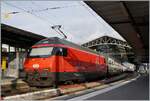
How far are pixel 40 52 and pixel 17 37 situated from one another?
413 inches

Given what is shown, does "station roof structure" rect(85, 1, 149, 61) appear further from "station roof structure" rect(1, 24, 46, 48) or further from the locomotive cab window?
"station roof structure" rect(1, 24, 46, 48)

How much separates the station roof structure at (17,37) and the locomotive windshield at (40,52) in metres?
5.42

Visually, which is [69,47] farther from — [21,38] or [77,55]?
[21,38]

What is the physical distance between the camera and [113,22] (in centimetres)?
3378

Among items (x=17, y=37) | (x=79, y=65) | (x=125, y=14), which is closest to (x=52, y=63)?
(x=79, y=65)

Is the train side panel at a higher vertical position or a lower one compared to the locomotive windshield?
Result: lower

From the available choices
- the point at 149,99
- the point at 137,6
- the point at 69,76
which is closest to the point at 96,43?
the point at 137,6

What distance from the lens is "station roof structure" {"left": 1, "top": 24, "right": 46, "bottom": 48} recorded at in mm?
26334

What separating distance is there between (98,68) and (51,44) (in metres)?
11.6

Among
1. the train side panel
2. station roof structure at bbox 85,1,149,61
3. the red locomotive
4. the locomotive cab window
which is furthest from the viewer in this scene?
station roof structure at bbox 85,1,149,61

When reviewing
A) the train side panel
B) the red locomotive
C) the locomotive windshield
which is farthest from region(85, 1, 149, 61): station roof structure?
the locomotive windshield

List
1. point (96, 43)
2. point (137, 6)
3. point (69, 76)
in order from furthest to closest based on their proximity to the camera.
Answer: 1. point (96, 43)
2. point (137, 6)
3. point (69, 76)

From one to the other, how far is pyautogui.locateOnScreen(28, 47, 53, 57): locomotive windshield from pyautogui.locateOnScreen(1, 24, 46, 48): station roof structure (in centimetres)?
542

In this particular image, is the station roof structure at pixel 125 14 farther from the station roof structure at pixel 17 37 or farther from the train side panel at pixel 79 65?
the station roof structure at pixel 17 37
